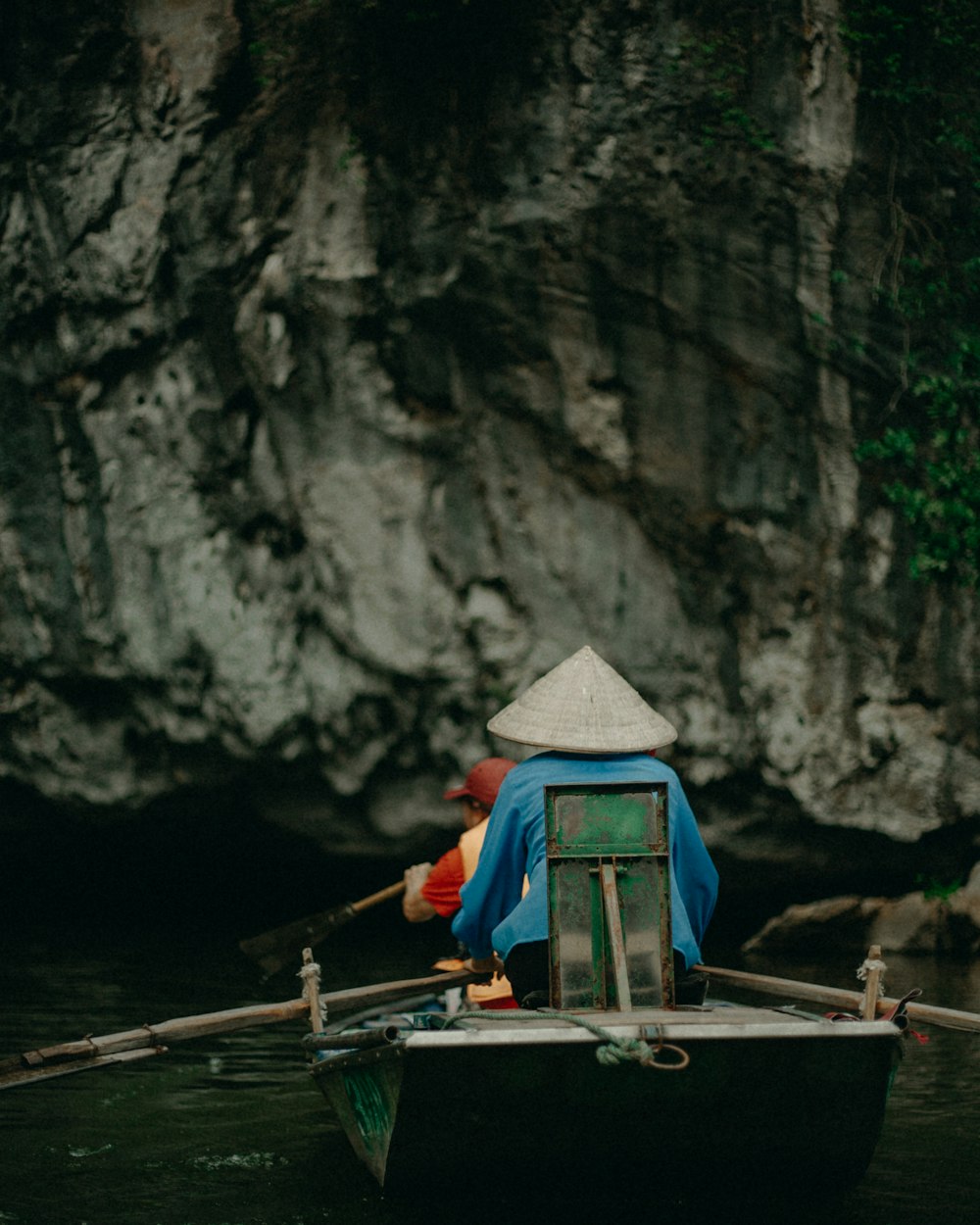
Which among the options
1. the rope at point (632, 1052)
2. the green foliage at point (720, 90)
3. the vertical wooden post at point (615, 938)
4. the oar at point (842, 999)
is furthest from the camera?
the green foliage at point (720, 90)

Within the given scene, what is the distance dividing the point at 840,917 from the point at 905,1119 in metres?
3.70

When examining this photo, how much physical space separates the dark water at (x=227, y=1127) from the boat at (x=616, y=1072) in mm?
125

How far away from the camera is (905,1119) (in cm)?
522

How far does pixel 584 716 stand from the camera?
13.9ft

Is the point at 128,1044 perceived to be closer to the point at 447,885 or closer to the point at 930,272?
the point at 447,885

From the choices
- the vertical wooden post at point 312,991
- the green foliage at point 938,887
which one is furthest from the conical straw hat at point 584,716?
the green foliage at point 938,887

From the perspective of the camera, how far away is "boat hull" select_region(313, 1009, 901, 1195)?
3432 mm

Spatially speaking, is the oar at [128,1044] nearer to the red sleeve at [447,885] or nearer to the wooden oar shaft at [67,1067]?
the wooden oar shaft at [67,1067]

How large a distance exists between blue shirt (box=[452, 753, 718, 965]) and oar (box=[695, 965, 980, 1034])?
1.55 ft

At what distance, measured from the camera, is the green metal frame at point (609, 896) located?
3812 millimetres

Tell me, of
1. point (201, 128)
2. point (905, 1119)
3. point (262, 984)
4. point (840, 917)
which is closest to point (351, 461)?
point (201, 128)

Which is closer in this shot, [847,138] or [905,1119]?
[905,1119]

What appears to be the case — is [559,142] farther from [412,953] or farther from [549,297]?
[412,953]

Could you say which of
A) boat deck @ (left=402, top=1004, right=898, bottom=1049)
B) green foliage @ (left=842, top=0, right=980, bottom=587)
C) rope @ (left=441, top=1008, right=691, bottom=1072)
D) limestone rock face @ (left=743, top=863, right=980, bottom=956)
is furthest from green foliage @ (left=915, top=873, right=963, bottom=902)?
rope @ (left=441, top=1008, right=691, bottom=1072)
